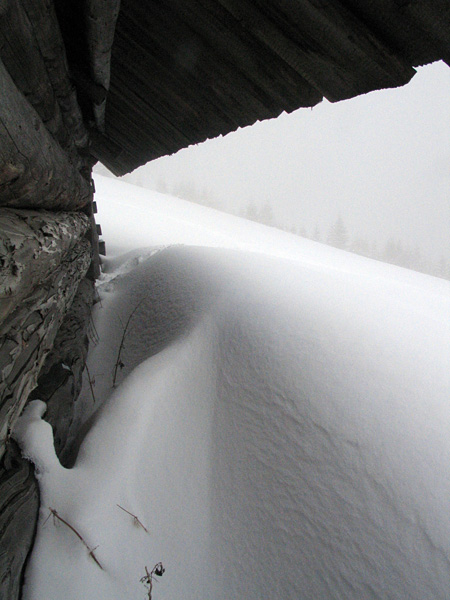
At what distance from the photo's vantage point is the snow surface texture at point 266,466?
143 cm

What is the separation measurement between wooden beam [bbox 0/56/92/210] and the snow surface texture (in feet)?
4.14

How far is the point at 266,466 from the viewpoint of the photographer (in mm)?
1827

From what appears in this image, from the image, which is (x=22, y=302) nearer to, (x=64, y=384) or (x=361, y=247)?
(x=64, y=384)

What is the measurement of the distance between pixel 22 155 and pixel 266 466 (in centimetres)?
199

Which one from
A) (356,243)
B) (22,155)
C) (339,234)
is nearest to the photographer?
(22,155)

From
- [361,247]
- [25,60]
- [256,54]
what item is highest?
[361,247]

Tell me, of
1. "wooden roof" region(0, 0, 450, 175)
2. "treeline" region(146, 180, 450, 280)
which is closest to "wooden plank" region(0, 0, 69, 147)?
"wooden roof" region(0, 0, 450, 175)

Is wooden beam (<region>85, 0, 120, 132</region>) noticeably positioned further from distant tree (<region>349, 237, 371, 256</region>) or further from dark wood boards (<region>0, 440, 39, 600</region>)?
distant tree (<region>349, 237, 371, 256</region>)

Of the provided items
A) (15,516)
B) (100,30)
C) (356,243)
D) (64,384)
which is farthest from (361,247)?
(15,516)

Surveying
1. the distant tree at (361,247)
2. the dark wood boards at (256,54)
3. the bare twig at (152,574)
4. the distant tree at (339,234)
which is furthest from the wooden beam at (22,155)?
the distant tree at (361,247)

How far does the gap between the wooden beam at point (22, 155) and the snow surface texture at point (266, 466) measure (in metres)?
1.26

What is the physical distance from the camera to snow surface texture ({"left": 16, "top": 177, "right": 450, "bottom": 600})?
143 cm

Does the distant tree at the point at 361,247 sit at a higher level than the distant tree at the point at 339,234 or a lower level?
higher

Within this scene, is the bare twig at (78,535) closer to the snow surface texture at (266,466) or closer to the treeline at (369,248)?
the snow surface texture at (266,466)
